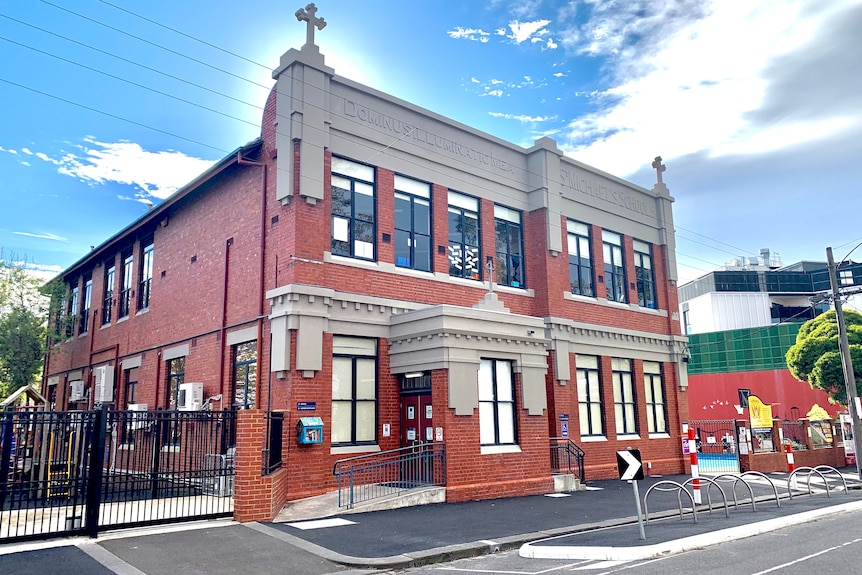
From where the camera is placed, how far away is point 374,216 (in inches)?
689

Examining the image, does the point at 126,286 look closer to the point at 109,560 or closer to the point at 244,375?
the point at 244,375

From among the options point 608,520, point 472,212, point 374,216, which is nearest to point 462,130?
point 472,212

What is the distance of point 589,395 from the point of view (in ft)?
73.8

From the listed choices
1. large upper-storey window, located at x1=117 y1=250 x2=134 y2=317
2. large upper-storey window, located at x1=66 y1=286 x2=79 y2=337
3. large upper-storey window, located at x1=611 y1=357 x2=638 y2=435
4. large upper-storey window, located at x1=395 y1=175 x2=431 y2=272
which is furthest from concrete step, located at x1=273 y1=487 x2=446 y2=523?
large upper-storey window, located at x1=66 y1=286 x2=79 y2=337

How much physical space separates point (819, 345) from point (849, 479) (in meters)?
16.3

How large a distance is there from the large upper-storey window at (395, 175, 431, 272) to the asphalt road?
9370 mm

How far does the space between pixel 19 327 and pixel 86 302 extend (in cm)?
336

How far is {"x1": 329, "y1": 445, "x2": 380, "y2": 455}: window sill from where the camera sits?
608 inches

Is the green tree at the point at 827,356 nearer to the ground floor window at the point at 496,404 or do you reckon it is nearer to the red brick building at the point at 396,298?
the red brick building at the point at 396,298

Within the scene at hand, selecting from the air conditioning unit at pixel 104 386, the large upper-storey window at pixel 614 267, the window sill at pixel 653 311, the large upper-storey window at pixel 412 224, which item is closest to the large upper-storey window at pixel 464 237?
the large upper-storey window at pixel 412 224

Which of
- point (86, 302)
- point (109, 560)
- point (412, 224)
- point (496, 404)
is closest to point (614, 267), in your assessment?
point (412, 224)

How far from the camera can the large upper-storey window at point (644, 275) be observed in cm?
2602

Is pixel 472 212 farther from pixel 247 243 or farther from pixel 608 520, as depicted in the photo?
pixel 608 520

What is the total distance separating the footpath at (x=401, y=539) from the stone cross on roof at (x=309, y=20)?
1119cm
